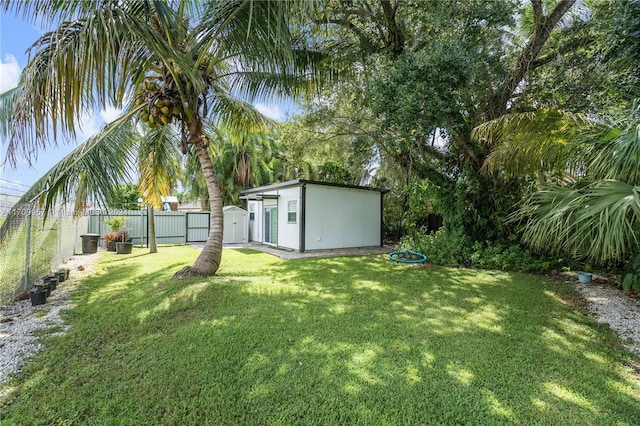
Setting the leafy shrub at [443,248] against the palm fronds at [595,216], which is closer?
the palm fronds at [595,216]

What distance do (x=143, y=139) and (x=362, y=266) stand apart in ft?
21.4

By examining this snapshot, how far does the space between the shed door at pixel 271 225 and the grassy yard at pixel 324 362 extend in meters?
7.39

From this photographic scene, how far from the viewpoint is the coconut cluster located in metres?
5.45

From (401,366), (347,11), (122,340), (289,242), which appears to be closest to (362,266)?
(289,242)

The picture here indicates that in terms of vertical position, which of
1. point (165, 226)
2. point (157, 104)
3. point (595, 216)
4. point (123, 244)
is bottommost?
point (123, 244)

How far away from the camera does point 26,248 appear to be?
17.6ft

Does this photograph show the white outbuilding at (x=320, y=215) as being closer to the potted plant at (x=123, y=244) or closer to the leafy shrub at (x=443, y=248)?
the leafy shrub at (x=443, y=248)

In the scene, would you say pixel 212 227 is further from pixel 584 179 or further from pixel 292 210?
pixel 584 179

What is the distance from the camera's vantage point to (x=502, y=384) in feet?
8.69

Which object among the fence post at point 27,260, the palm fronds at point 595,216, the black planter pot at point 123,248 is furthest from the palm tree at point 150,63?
the black planter pot at point 123,248

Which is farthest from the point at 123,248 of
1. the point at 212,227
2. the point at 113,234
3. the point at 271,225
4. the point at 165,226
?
the point at 212,227

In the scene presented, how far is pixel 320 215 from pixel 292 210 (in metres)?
1.09

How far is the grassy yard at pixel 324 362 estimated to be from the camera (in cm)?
230

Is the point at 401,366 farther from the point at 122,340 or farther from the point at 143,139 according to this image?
the point at 143,139
